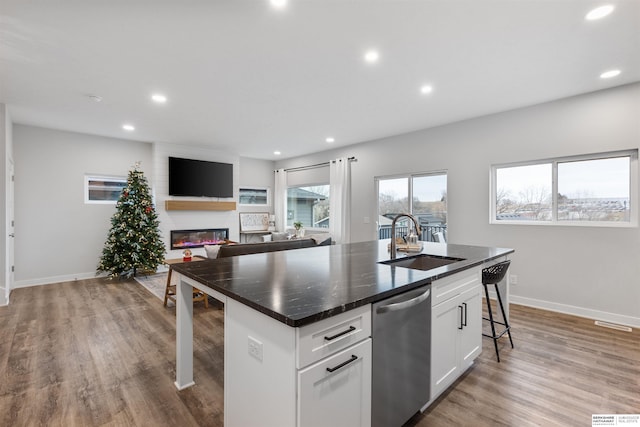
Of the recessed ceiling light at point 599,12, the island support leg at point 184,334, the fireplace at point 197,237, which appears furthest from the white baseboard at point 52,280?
the recessed ceiling light at point 599,12

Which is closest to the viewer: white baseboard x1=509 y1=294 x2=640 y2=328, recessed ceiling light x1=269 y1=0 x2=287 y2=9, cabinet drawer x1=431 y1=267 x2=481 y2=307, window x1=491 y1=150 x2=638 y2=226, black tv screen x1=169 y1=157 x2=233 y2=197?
cabinet drawer x1=431 y1=267 x2=481 y2=307

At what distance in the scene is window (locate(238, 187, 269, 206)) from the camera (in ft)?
25.2

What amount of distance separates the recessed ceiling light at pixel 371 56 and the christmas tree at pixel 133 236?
15.9 feet

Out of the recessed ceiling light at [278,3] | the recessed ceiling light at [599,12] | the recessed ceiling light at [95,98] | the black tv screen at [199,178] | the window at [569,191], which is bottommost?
the window at [569,191]

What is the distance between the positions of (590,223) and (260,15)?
14.0 ft

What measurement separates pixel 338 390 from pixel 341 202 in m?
5.09

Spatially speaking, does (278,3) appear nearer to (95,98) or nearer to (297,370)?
(297,370)

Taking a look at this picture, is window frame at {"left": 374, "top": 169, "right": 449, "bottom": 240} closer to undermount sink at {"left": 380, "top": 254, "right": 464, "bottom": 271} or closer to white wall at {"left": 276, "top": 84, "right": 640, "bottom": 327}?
white wall at {"left": 276, "top": 84, "right": 640, "bottom": 327}

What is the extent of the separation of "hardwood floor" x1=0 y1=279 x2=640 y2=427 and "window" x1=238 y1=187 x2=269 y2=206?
14.6 feet

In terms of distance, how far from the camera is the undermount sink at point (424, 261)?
2.35m

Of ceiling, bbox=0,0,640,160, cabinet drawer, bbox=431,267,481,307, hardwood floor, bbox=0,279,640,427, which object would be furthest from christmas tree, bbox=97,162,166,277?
cabinet drawer, bbox=431,267,481,307

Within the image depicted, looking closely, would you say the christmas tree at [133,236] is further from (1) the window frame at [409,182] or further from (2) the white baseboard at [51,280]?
(1) the window frame at [409,182]

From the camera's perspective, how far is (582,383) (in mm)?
2135

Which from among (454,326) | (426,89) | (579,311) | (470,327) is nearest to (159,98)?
(426,89)
